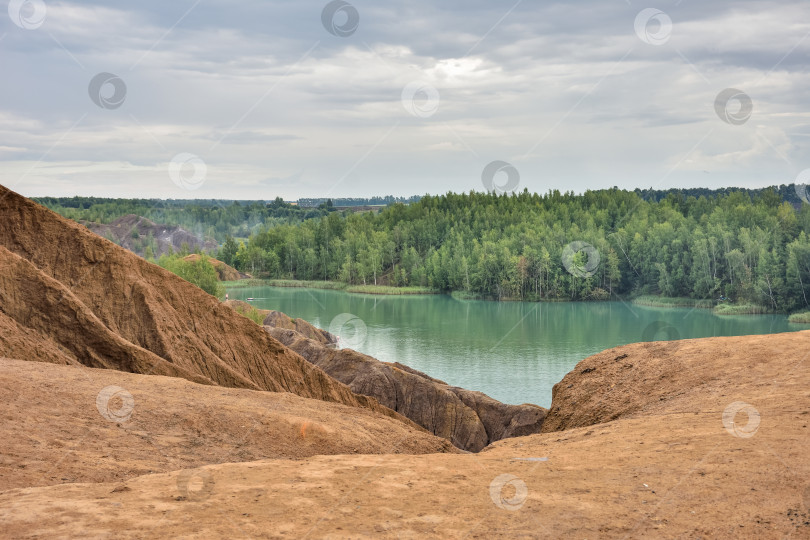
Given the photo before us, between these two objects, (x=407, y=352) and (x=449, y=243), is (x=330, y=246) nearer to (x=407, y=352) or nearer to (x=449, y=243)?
(x=449, y=243)

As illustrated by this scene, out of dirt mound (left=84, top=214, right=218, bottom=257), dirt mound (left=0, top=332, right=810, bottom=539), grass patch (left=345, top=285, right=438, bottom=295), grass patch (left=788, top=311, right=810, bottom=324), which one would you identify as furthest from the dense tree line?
dirt mound (left=0, top=332, right=810, bottom=539)

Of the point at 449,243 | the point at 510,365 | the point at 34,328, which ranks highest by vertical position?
the point at 449,243

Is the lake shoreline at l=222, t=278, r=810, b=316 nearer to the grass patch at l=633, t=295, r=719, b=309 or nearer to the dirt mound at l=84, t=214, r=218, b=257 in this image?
the grass patch at l=633, t=295, r=719, b=309

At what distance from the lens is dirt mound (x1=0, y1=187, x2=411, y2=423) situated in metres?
16.7

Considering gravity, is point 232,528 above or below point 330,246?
below

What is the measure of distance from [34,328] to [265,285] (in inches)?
4001

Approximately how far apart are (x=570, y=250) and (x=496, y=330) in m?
43.7

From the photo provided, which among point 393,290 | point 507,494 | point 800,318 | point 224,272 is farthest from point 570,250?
point 507,494

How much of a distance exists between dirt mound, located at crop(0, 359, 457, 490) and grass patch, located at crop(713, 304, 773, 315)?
72.1 m

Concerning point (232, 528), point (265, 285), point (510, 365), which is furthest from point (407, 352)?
point (265, 285)

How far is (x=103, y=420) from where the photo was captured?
38.9ft

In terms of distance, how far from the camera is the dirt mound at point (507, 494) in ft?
25.1

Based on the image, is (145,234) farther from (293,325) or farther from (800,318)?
(800,318)

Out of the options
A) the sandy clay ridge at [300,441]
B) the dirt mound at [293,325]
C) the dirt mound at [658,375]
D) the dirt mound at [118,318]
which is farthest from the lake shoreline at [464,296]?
the dirt mound at [118,318]
